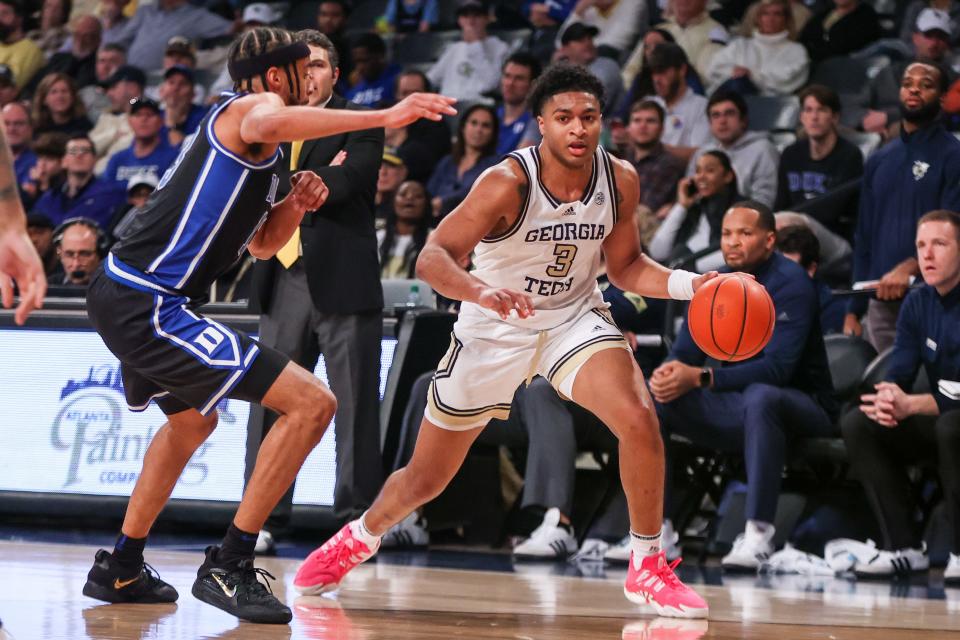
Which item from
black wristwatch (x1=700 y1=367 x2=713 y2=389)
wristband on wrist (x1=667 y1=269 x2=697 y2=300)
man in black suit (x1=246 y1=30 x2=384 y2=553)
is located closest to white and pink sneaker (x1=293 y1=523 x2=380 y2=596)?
man in black suit (x1=246 y1=30 x2=384 y2=553)

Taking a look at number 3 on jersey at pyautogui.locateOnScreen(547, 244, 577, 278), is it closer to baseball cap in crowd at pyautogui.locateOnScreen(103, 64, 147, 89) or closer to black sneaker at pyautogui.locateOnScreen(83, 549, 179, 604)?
black sneaker at pyautogui.locateOnScreen(83, 549, 179, 604)

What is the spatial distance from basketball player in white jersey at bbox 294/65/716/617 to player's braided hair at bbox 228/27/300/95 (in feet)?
2.39

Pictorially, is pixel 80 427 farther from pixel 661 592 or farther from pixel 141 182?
pixel 661 592

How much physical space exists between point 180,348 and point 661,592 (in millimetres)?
1836

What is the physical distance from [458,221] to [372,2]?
903 centimetres

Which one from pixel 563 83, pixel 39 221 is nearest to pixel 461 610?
pixel 563 83

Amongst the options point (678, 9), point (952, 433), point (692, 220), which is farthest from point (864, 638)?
point (678, 9)

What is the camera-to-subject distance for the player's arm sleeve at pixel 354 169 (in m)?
6.09

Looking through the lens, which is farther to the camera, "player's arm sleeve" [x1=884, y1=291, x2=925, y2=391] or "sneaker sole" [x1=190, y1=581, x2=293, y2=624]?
"player's arm sleeve" [x1=884, y1=291, x2=925, y2=391]

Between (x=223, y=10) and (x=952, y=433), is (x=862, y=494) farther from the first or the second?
(x=223, y=10)

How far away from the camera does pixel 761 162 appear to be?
29.0 feet

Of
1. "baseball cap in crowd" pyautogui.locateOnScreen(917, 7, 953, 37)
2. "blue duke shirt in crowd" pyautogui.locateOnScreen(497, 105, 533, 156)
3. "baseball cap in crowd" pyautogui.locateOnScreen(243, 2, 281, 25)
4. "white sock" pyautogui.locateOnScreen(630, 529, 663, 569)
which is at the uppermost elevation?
"baseball cap in crowd" pyautogui.locateOnScreen(243, 2, 281, 25)

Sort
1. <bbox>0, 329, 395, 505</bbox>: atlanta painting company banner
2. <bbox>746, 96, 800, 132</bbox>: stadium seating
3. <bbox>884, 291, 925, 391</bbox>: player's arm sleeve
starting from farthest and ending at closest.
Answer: <bbox>746, 96, 800, 132</bbox>: stadium seating
<bbox>0, 329, 395, 505</bbox>: atlanta painting company banner
<bbox>884, 291, 925, 391</bbox>: player's arm sleeve

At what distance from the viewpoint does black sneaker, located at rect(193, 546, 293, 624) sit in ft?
14.4
